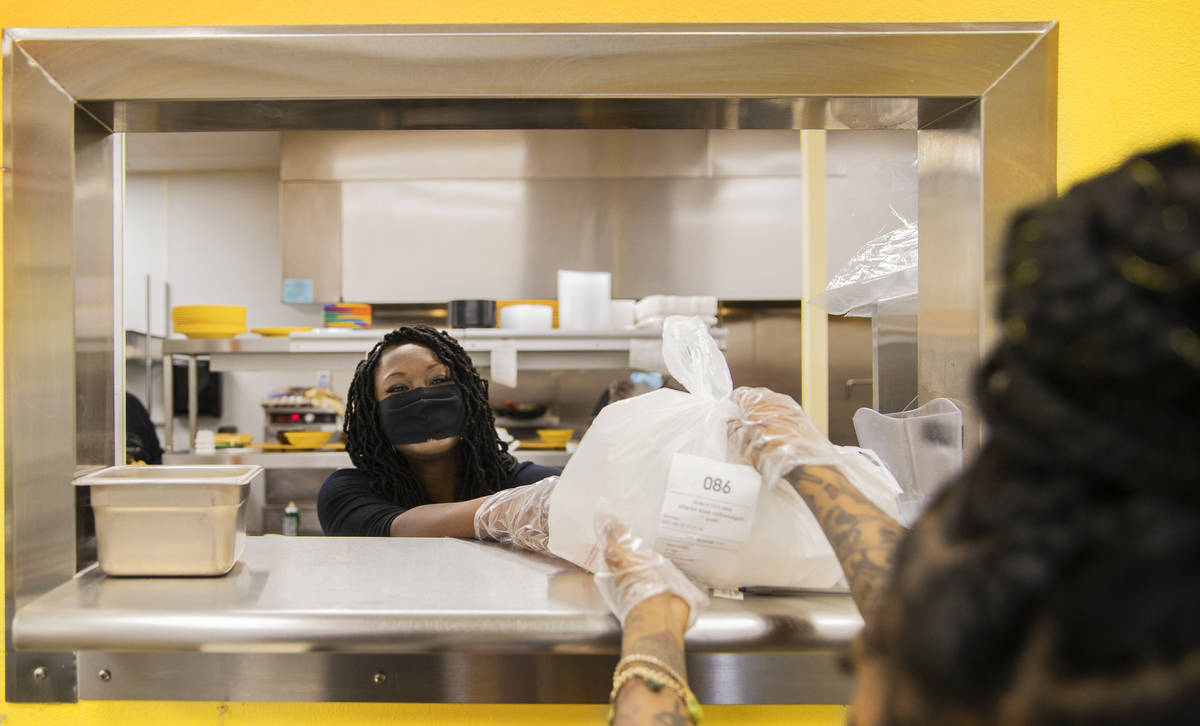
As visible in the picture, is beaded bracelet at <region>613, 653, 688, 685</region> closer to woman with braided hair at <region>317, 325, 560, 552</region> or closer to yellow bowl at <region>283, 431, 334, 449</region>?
woman with braided hair at <region>317, 325, 560, 552</region>

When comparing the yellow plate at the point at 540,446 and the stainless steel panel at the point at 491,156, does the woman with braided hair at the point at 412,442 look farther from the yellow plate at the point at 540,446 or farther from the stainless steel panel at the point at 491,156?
the stainless steel panel at the point at 491,156

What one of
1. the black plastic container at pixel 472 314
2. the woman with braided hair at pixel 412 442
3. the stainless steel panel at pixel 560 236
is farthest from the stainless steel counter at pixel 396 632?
the stainless steel panel at pixel 560 236

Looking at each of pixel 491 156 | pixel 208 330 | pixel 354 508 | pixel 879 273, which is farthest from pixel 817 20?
pixel 491 156

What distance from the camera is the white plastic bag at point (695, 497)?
2.54 ft

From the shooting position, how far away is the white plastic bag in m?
0.77

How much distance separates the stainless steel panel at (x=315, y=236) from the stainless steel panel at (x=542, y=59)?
3472 millimetres

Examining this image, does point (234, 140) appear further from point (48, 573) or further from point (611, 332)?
point (48, 573)

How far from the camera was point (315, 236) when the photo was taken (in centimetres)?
419

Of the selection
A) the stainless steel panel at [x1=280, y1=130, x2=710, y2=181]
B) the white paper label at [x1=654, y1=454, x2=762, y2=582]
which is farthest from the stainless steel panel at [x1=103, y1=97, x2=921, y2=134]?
the stainless steel panel at [x1=280, y1=130, x2=710, y2=181]

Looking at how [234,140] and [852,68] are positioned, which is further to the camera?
[234,140]

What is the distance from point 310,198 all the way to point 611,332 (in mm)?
2254

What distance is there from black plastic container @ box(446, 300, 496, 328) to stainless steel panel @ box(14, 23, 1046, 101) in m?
2.31

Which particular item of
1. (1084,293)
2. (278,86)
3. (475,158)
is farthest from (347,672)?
(475,158)

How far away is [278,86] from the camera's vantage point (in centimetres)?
84
